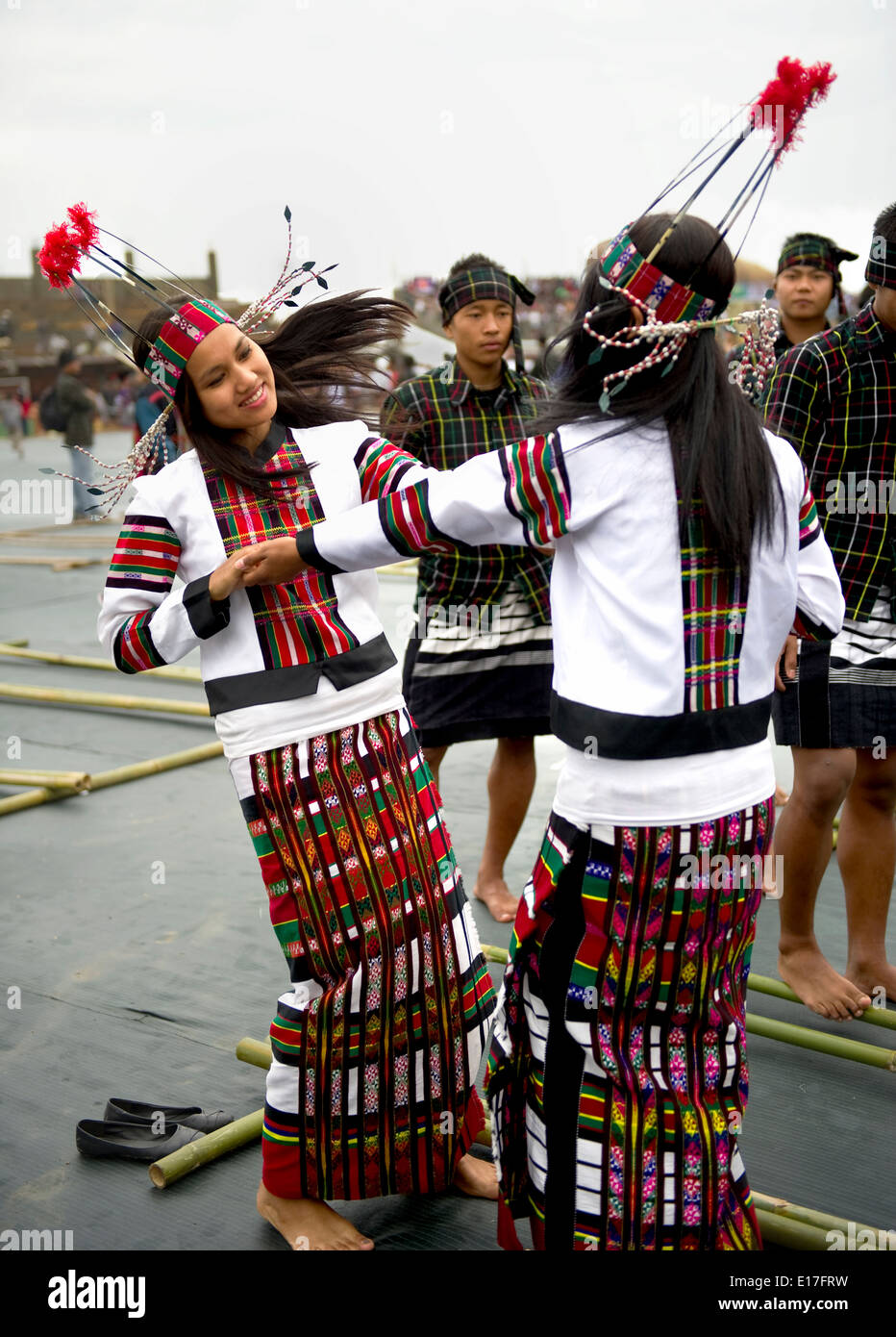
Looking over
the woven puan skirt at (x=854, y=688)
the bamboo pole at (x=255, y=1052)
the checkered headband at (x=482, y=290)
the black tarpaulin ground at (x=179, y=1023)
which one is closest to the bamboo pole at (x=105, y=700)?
the black tarpaulin ground at (x=179, y=1023)

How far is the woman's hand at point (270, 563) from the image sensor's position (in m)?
1.70

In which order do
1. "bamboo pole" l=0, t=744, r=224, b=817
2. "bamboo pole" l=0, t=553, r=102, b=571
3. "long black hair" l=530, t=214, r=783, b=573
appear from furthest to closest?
"bamboo pole" l=0, t=553, r=102, b=571
"bamboo pole" l=0, t=744, r=224, b=817
"long black hair" l=530, t=214, r=783, b=573

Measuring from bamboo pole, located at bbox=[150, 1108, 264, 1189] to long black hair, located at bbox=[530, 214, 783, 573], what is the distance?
138 centimetres

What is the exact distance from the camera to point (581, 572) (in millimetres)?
1580

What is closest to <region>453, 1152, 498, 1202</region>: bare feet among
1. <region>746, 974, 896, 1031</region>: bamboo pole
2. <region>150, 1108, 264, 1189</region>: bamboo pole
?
<region>150, 1108, 264, 1189</region>: bamboo pole

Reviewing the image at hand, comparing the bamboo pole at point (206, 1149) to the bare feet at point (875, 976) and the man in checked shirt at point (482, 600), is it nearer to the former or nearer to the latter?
the man in checked shirt at point (482, 600)

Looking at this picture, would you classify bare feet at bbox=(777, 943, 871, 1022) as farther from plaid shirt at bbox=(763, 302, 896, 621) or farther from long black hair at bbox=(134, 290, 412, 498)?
long black hair at bbox=(134, 290, 412, 498)

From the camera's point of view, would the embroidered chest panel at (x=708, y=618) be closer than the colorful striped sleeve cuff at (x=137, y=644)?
Yes

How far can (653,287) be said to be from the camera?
1.52 meters

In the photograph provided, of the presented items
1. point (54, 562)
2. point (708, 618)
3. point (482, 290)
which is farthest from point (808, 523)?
point (54, 562)

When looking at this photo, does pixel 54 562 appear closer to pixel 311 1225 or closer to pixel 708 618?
pixel 311 1225

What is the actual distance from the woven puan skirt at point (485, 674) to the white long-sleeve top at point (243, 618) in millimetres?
1310

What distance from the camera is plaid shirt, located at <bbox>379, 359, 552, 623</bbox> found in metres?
3.24
